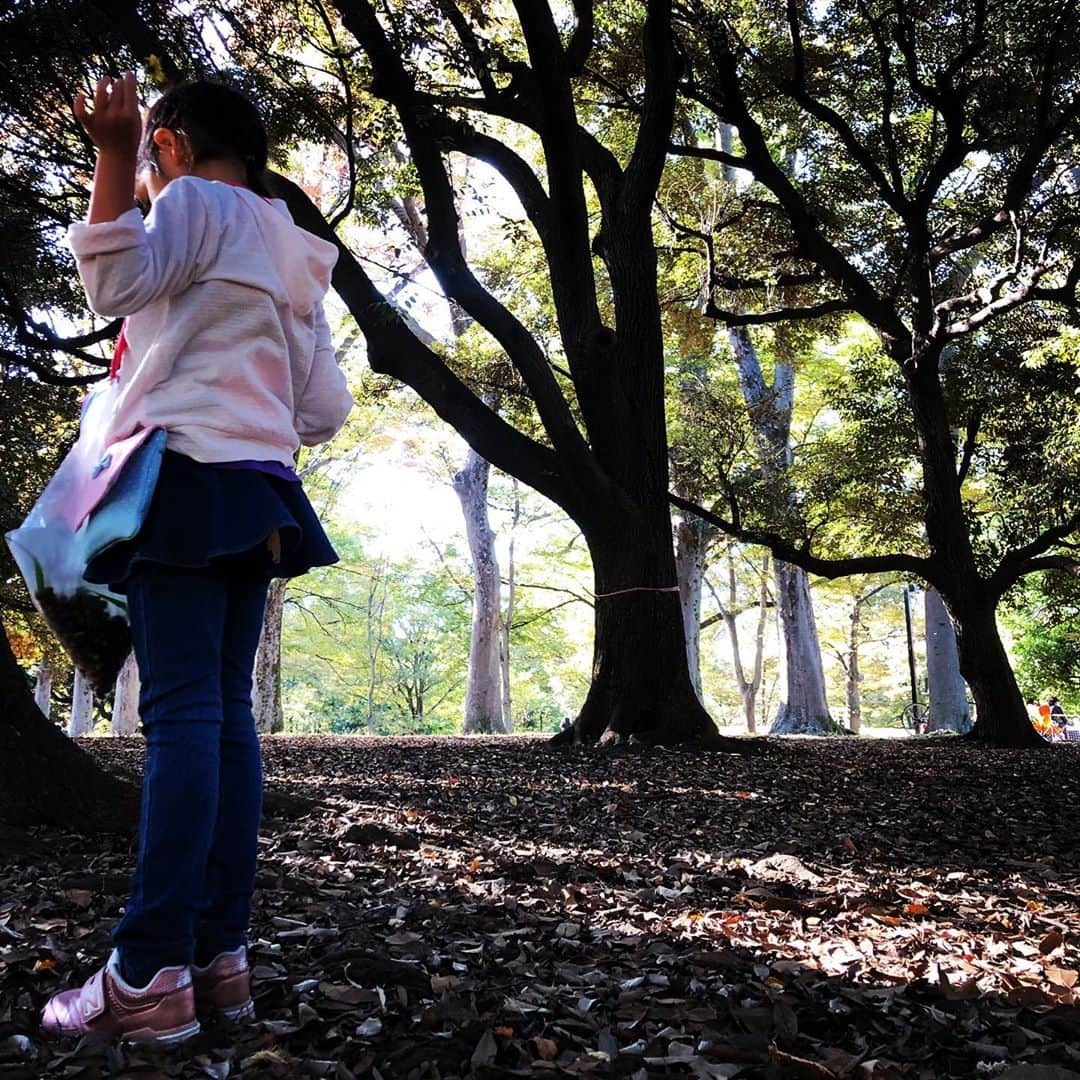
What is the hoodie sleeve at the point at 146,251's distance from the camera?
139 centimetres

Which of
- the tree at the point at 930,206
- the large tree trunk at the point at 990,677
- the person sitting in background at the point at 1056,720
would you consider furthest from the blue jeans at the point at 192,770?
the person sitting in background at the point at 1056,720

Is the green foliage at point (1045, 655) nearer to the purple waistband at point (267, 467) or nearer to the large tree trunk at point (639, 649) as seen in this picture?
the large tree trunk at point (639, 649)

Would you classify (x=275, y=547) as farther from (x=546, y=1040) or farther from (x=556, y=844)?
(x=556, y=844)

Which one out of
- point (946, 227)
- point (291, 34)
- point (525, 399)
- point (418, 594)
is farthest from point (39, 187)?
point (418, 594)

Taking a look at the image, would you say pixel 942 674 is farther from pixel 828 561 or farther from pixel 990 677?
pixel 828 561

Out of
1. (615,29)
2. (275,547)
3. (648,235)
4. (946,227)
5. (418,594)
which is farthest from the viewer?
(418,594)

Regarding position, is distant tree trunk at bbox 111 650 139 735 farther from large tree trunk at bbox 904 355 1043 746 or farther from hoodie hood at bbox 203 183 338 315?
hoodie hood at bbox 203 183 338 315

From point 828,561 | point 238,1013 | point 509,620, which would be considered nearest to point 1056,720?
point 509,620

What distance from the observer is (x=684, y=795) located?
4.17 meters

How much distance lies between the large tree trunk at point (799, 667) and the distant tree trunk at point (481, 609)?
466 centimetres

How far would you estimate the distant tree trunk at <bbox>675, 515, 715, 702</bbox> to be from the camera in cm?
1527

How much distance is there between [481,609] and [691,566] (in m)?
3.70

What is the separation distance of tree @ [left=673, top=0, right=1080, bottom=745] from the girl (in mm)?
6293

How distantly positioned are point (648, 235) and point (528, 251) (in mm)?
3226
